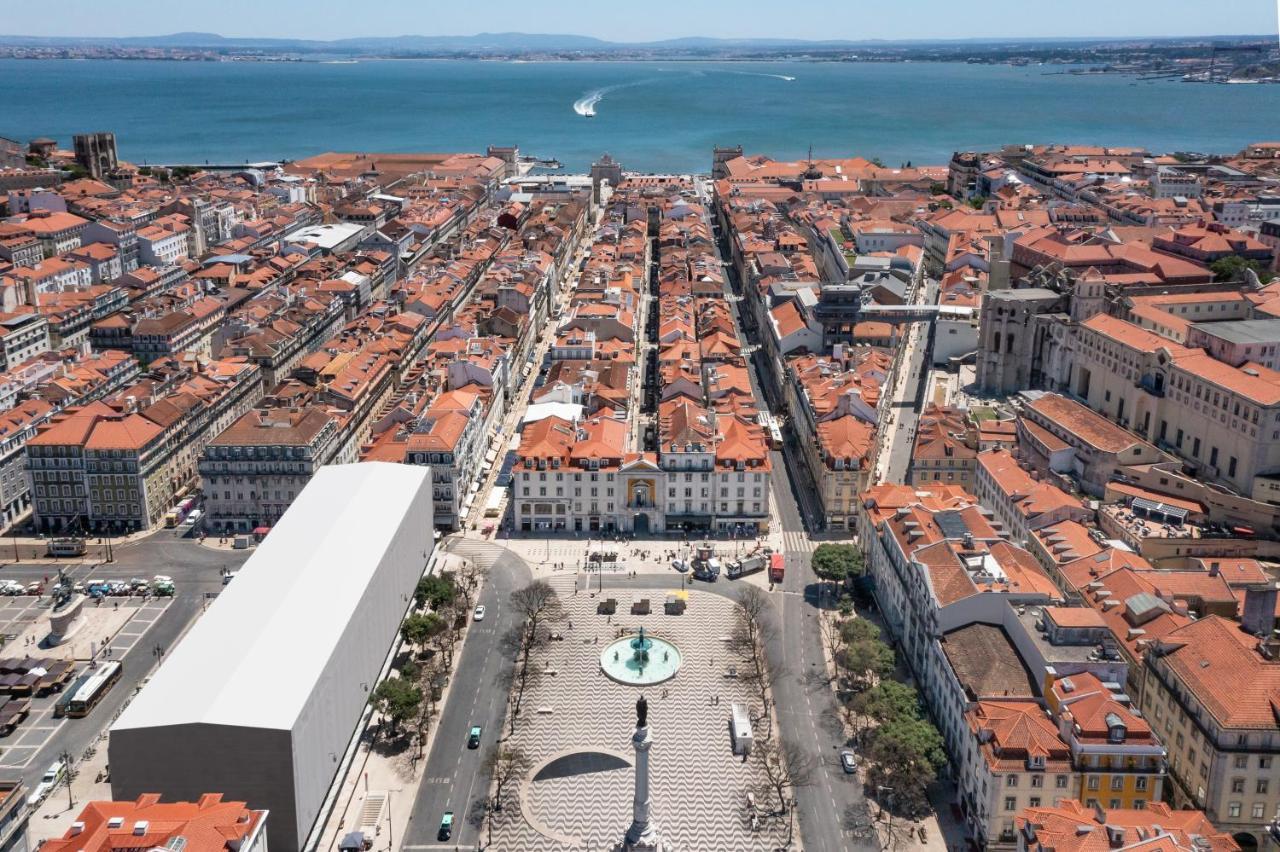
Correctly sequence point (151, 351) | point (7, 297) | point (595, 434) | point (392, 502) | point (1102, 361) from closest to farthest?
point (392, 502)
point (595, 434)
point (1102, 361)
point (151, 351)
point (7, 297)

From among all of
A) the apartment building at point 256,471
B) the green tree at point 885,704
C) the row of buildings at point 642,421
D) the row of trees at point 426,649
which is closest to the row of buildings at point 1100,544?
the green tree at point 885,704

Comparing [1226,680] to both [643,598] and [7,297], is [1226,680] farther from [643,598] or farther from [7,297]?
[7,297]

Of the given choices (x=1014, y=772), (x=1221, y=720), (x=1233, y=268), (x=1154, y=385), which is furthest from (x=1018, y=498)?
(x=1233, y=268)

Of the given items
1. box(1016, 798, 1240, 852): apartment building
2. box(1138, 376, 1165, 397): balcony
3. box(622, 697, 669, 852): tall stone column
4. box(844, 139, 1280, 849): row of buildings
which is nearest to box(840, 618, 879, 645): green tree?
box(844, 139, 1280, 849): row of buildings

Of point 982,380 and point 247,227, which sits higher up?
point 247,227

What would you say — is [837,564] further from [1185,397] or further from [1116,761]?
[1185,397]

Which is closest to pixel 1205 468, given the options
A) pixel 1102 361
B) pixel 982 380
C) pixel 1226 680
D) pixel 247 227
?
pixel 1102 361
